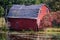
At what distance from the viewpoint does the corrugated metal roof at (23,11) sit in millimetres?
1011

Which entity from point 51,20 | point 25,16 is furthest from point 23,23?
point 51,20

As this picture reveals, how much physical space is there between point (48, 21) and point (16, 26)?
270mm

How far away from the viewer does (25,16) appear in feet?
3.35

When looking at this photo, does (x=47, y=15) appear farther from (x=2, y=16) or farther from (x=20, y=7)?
(x=2, y=16)

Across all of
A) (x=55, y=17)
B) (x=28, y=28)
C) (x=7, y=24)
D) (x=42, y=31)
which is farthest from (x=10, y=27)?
(x=55, y=17)

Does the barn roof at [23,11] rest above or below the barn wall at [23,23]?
above

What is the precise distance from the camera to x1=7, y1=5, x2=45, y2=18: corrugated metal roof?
1.01 meters

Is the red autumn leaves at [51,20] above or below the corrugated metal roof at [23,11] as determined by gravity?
below

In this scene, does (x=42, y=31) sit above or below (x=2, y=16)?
below

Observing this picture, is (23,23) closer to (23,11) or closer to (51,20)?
(23,11)

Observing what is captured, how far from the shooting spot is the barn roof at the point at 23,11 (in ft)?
3.32

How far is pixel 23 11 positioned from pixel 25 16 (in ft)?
0.15

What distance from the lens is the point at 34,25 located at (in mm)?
1031

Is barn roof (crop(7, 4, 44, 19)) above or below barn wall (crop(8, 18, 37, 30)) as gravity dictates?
above
